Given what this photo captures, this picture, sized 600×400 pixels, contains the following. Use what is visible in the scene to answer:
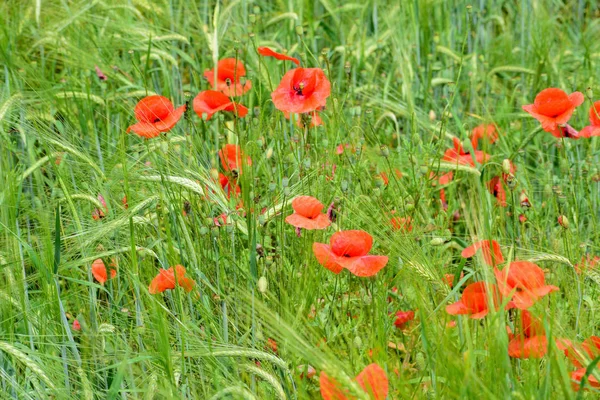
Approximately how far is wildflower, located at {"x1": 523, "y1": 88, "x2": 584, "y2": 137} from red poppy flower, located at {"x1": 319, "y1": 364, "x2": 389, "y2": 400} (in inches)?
33.6

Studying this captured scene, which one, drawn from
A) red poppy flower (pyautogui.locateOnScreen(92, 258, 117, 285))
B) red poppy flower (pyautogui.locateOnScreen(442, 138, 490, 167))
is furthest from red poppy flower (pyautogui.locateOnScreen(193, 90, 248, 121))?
red poppy flower (pyautogui.locateOnScreen(442, 138, 490, 167))

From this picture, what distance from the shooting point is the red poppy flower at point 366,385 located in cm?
137

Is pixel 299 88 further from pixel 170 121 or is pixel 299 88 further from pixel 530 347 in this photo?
pixel 530 347

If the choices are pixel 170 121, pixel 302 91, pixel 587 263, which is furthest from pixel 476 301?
pixel 170 121

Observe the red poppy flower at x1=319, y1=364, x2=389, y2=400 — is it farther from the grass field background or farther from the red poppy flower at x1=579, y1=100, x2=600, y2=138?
the red poppy flower at x1=579, y1=100, x2=600, y2=138

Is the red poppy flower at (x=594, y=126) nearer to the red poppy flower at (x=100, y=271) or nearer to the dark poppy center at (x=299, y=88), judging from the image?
the dark poppy center at (x=299, y=88)

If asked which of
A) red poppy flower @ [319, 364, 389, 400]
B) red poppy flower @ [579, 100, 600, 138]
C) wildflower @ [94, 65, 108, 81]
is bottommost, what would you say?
red poppy flower @ [319, 364, 389, 400]

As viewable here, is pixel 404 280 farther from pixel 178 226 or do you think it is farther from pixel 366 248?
pixel 178 226

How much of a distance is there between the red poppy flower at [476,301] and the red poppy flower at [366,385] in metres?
0.19

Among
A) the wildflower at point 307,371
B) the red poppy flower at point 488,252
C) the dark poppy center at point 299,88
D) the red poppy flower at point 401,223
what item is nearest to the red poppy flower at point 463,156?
the red poppy flower at point 401,223

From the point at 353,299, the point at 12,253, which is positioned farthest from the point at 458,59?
the point at 12,253

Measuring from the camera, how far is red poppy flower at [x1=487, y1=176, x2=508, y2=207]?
228cm

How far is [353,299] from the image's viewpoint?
1.96 meters

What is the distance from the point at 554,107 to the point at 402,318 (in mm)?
559
